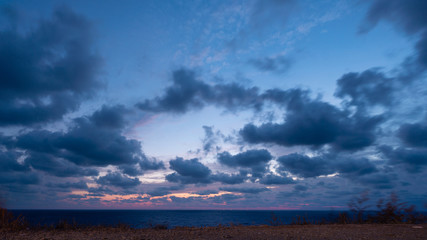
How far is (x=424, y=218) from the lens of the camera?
51.4ft

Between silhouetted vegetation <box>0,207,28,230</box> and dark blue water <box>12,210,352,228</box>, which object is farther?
dark blue water <box>12,210,352,228</box>

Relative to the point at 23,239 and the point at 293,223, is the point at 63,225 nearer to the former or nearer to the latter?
the point at 23,239

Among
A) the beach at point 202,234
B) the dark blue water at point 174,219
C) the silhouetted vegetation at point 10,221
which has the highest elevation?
the silhouetted vegetation at point 10,221

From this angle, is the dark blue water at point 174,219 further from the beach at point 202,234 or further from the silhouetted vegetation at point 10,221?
the beach at point 202,234

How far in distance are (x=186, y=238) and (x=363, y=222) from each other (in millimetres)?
12625

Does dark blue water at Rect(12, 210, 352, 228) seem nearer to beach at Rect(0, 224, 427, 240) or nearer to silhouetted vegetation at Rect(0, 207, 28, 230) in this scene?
silhouetted vegetation at Rect(0, 207, 28, 230)

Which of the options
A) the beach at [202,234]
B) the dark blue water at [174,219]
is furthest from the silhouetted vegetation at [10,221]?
the beach at [202,234]

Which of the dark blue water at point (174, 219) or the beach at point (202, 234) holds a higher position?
the beach at point (202, 234)

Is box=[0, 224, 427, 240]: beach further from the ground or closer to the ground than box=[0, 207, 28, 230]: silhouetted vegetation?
closer to the ground

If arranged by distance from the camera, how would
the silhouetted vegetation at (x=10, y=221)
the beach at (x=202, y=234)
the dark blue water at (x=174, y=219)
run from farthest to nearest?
the dark blue water at (x=174, y=219)
the silhouetted vegetation at (x=10, y=221)
the beach at (x=202, y=234)

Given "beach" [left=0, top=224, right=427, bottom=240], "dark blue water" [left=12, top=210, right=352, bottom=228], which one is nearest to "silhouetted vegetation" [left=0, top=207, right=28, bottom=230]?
"dark blue water" [left=12, top=210, right=352, bottom=228]

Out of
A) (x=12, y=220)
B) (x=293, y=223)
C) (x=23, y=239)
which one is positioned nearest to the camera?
(x=23, y=239)

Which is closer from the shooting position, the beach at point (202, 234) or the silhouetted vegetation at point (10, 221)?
the beach at point (202, 234)

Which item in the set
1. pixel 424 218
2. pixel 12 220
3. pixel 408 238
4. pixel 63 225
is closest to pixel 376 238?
pixel 408 238
